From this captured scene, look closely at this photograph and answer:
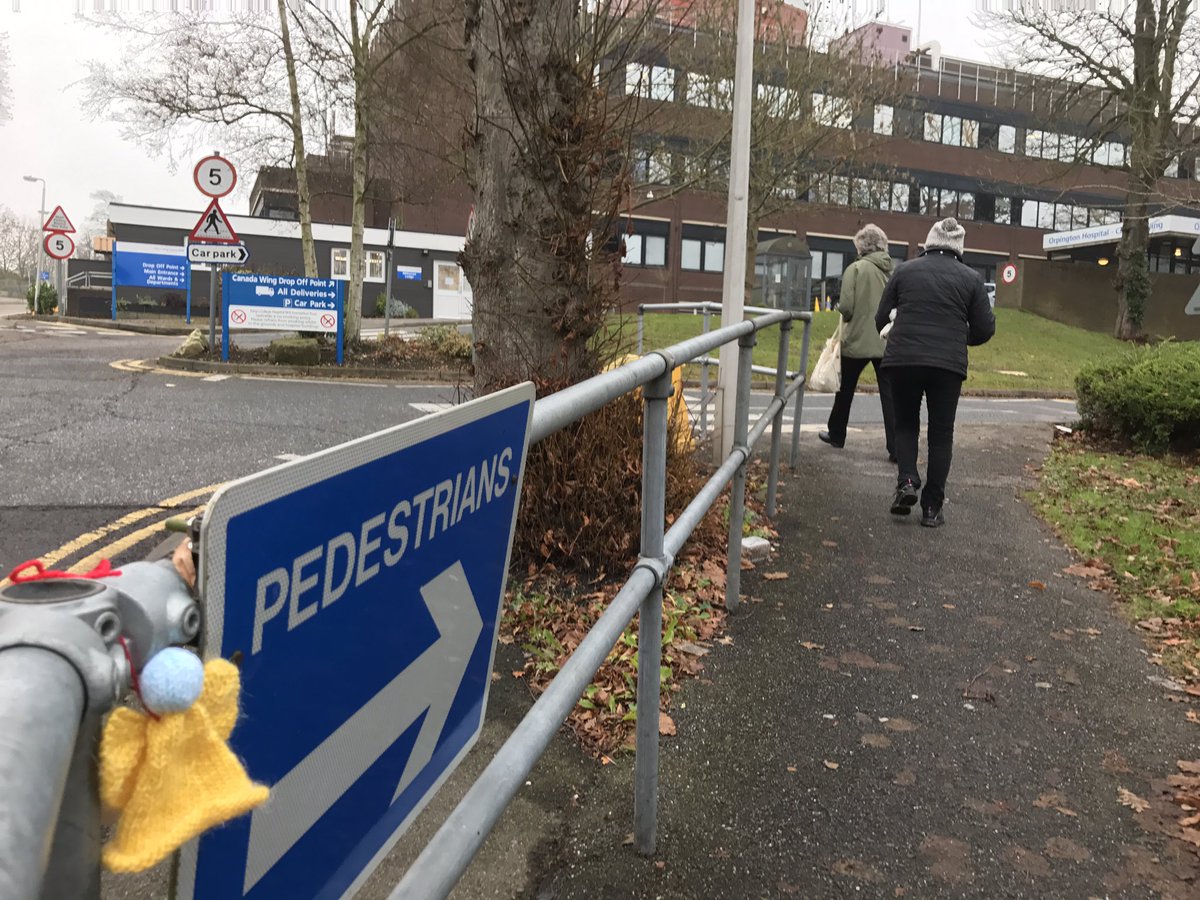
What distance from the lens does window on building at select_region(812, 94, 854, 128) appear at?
21958 mm

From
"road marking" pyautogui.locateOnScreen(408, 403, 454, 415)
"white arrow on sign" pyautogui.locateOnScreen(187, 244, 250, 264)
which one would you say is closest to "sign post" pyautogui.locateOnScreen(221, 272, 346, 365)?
"white arrow on sign" pyautogui.locateOnScreen(187, 244, 250, 264)

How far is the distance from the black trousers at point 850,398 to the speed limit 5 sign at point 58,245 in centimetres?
2463

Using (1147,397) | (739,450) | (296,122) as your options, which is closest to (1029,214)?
(296,122)

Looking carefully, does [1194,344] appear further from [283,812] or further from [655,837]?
[283,812]

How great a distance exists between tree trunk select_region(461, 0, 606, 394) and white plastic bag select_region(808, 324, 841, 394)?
3.93 m

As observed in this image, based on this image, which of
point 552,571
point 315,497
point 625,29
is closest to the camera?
point 315,497

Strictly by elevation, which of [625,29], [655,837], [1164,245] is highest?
[1164,245]

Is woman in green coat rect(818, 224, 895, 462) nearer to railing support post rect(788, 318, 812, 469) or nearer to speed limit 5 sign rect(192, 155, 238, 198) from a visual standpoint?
railing support post rect(788, 318, 812, 469)

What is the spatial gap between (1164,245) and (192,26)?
146ft

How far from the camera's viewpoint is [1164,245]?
45.8 meters

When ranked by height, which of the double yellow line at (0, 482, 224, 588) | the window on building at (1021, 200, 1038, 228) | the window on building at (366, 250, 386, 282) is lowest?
the double yellow line at (0, 482, 224, 588)

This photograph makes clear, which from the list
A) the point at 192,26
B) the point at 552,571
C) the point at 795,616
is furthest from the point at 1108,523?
the point at 192,26

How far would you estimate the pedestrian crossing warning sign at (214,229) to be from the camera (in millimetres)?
16125

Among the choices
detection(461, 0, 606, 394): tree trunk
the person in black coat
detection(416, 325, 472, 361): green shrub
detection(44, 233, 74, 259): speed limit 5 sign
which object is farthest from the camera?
detection(44, 233, 74, 259): speed limit 5 sign
